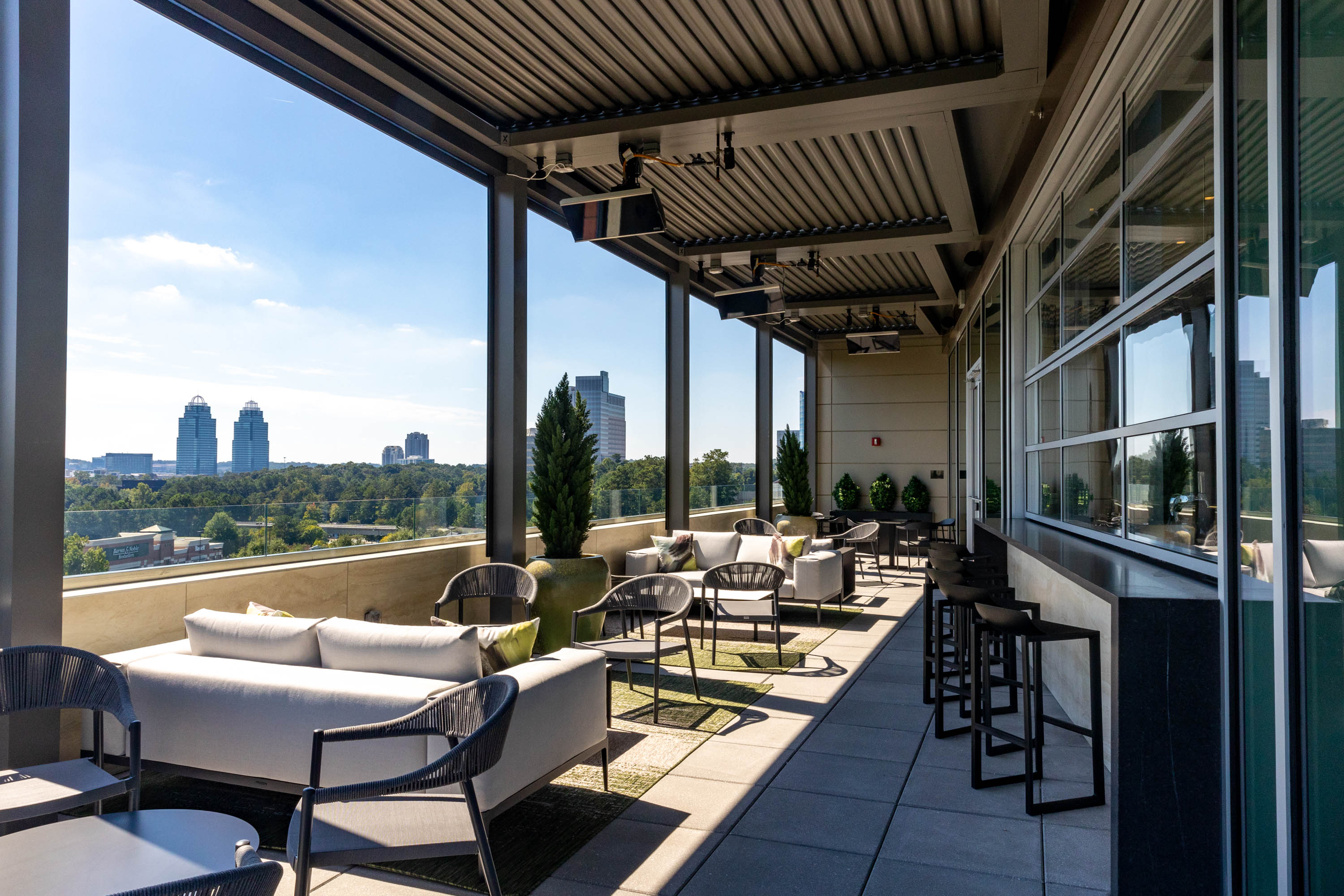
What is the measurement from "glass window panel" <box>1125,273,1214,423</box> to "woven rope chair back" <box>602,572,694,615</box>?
8.78 ft

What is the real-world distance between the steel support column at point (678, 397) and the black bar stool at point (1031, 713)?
6282 millimetres

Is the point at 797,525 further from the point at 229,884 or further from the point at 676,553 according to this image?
the point at 229,884

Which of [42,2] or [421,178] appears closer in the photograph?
[42,2]

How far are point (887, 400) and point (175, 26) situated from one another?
1361cm

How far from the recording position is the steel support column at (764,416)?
43.1 feet

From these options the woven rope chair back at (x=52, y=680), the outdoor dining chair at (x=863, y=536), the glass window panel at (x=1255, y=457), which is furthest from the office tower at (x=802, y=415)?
the woven rope chair back at (x=52, y=680)

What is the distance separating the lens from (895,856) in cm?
314

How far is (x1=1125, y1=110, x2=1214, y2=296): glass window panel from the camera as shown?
299 cm

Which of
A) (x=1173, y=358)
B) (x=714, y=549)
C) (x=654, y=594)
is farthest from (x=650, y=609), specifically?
(x=714, y=549)

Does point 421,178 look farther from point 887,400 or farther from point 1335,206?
point 887,400

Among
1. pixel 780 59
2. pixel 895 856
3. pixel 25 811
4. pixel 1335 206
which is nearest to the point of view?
pixel 1335 206

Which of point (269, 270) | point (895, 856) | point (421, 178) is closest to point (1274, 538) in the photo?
point (895, 856)

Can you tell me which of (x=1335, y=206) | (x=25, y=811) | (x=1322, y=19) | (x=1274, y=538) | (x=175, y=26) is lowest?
(x=25, y=811)

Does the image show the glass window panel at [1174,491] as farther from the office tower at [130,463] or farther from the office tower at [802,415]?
the office tower at [802,415]
